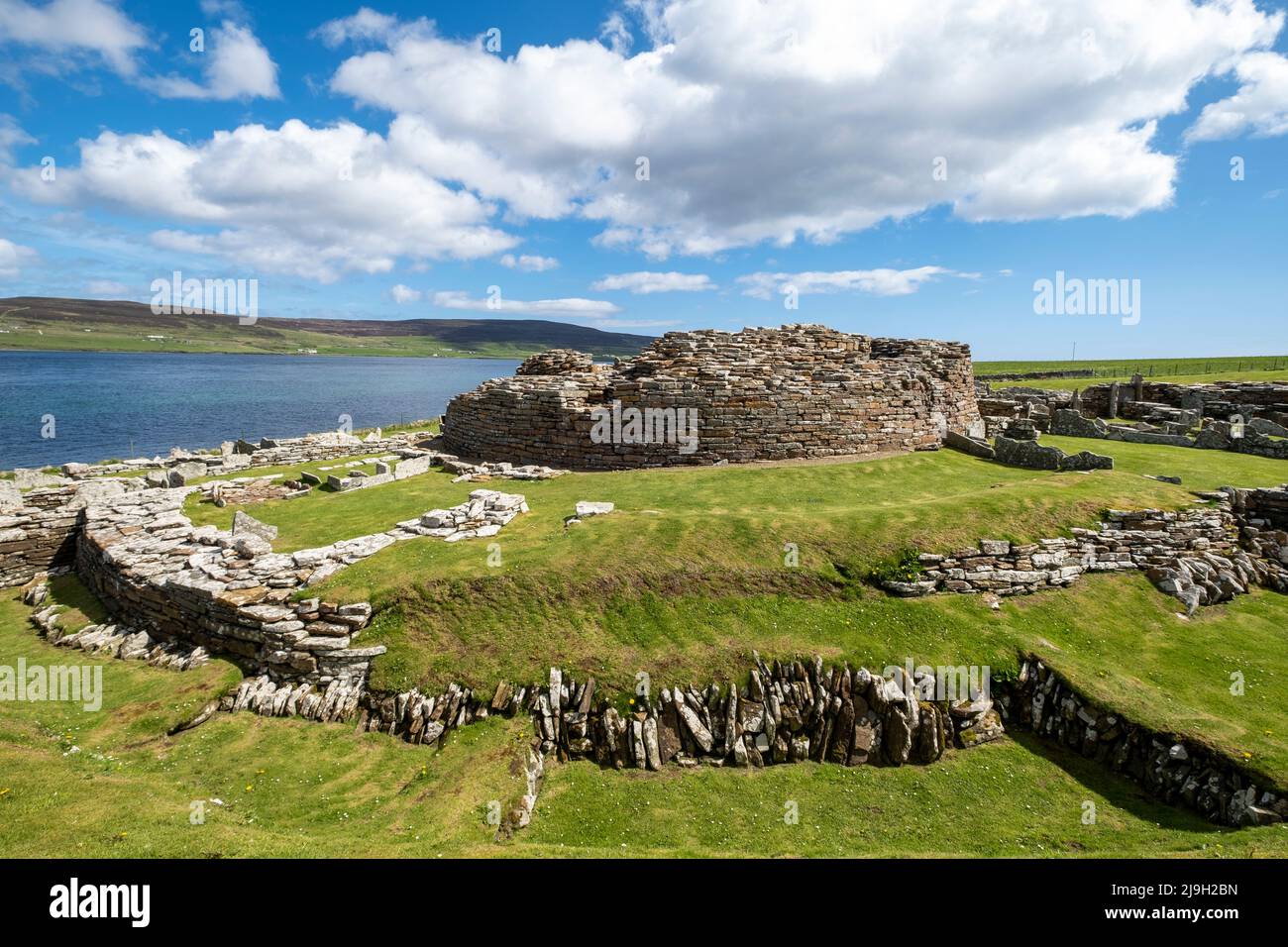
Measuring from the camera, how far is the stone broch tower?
22594 millimetres

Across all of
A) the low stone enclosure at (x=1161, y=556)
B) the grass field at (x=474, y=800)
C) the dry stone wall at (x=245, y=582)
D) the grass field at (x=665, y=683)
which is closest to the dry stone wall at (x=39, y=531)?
the dry stone wall at (x=245, y=582)

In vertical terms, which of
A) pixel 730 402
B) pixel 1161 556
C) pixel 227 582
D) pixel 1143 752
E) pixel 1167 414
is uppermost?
pixel 1167 414

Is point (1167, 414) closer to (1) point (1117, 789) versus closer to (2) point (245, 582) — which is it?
(1) point (1117, 789)

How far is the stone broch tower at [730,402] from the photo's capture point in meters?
22.6

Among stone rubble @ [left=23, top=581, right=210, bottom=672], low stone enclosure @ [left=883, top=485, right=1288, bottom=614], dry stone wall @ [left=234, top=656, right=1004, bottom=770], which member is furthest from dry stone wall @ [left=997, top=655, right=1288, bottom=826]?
stone rubble @ [left=23, top=581, right=210, bottom=672]

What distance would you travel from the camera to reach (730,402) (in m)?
22.5

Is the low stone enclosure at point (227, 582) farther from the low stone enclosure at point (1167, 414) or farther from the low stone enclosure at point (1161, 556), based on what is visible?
the low stone enclosure at point (1167, 414)

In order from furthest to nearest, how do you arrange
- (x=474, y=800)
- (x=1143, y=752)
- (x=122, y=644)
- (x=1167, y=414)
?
(x=1167, y=414) < (x=122, y=644) < (x=1143, y=752) < (x=474, y=800)

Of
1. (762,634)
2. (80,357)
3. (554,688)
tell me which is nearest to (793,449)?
(762,634)

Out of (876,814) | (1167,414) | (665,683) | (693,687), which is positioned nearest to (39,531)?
(665,683)

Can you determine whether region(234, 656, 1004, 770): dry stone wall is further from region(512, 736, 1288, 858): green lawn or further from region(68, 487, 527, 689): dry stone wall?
region(68, 487, 527, 689): dry stone wall

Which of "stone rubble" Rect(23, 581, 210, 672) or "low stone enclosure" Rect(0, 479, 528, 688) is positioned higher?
"low stone enclosure" Rect(0, 479, 528, 688)

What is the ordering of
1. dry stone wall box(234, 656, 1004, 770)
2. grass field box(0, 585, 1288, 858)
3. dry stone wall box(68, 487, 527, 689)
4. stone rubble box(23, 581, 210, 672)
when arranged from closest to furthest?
grass field box(0, 585, 1288, 858) < dry stone wall box(234, 656, 1004, 770) < dry stone wall box(68, 487, 527, 689) < stone rubble box(23, 581, 210, 672)
